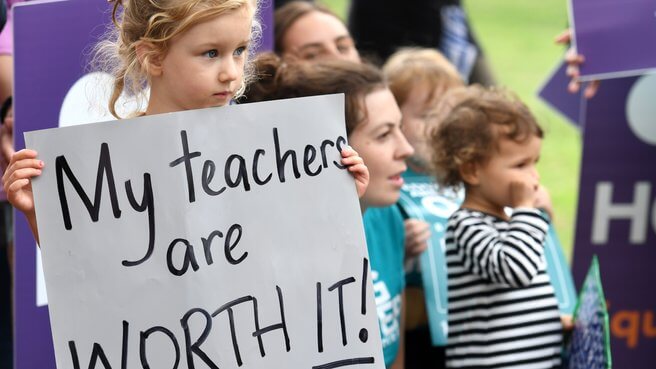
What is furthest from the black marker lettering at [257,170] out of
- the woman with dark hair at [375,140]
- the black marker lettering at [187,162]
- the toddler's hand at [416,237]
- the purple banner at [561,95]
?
the purple banner at [561,95]

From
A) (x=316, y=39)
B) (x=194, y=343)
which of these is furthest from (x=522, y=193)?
(x=194, y=343)

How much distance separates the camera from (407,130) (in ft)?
Answer: 13.0

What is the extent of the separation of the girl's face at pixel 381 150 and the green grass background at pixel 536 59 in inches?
147

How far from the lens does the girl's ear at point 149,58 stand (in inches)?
92.7

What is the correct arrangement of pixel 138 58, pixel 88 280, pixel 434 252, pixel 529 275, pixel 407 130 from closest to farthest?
pixel 88 280
pixel 138 58
pixel 529 275
pixel 434 252
pixel 407 130

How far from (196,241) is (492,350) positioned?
3.88 ft

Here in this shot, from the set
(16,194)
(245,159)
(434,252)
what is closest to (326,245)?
(245,159)

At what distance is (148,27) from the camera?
233cm

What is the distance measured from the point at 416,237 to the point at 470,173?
33 cm

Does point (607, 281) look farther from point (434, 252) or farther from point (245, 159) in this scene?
point (245, 159)

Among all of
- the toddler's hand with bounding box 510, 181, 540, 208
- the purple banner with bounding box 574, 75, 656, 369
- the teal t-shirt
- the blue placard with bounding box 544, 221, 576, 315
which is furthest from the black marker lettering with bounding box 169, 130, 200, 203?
the purple banner with bounding box 574, 75, 656, 369

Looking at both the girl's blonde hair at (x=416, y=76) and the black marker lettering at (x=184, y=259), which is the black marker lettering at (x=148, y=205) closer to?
the black marker lettering at (x=184, y=259)

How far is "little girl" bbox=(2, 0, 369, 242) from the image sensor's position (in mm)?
2299

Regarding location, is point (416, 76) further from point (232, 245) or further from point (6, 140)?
point (232, 245)
